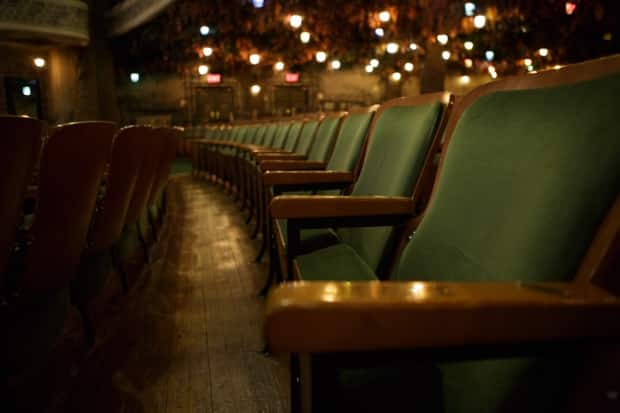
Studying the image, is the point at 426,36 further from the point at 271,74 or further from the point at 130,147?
the point at 271,74

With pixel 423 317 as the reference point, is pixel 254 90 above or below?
above

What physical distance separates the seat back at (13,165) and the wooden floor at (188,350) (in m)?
0.52

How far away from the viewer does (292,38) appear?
36.2ft

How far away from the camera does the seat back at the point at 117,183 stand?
1558 mm

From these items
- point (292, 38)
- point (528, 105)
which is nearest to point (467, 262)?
point (528, 105)

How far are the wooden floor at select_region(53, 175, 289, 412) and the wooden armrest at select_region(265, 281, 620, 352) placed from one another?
0.89 meters

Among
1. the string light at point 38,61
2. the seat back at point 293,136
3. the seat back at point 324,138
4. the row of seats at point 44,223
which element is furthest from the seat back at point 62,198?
the string light at point 38,61

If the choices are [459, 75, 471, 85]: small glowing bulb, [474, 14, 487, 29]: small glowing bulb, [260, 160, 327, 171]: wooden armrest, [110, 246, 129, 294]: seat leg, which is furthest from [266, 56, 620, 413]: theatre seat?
[459, 75, 471, 85]: small glowing bulb

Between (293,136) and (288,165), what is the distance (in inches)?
60.8

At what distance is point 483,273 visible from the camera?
0.67 meters

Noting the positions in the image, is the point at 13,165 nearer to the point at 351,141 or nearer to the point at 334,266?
the point at 334,266

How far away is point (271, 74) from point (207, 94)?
7.43ft

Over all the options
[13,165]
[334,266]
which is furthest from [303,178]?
[13,165]

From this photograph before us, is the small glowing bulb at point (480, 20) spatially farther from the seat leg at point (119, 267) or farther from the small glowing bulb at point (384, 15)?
the seat leg at point (119, 267)
